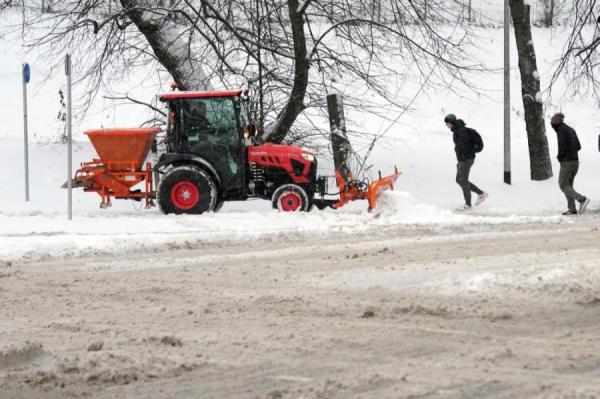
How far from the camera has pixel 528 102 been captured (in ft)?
70.0

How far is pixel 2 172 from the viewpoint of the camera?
22203 mm

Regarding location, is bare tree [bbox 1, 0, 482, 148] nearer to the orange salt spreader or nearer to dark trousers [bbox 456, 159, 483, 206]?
dark trousers [bbox 456, 159, 483, 206]

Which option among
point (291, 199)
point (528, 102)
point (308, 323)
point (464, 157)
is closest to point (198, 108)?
point (291, 199)

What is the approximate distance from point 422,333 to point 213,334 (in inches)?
55.8

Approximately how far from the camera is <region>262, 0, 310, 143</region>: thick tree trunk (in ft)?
63.7

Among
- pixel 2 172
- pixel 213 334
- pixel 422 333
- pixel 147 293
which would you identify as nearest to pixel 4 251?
pixel 147 293

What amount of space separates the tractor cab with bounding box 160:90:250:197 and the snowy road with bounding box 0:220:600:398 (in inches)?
179

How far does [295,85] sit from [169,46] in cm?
255

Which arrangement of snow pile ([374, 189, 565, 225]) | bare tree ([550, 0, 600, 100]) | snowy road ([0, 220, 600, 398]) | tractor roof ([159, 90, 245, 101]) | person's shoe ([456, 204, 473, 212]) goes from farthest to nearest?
bare tree ([550, 0, 600, 100]), person's shoe ([456, 204, 473, 212]), tractor roof ([159, 90, 245, 101]), snow pile ([374, 189, 565, 225]), snowy road ([0, 220, 600, 398])

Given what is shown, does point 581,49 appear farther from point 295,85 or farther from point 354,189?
point 354,189

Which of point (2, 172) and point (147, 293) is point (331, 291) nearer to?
point (147, 293)

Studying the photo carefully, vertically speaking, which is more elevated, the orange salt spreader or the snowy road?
the orange salt spreader

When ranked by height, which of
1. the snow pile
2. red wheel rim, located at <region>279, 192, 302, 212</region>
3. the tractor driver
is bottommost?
the snow pile

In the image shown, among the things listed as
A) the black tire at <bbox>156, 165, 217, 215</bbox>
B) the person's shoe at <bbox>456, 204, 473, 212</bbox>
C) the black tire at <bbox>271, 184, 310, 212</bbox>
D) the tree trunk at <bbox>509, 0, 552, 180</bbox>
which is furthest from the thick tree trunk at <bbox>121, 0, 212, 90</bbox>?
the tree trunk at <bbox>509, 0, 552, 180</bbox>
